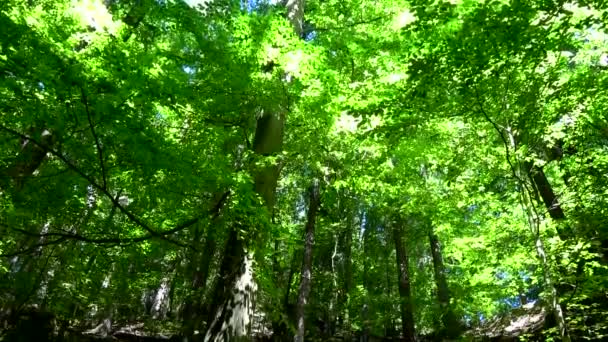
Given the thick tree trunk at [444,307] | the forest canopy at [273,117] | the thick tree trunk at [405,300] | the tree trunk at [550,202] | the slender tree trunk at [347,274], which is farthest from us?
the slender tree trunk at [347,274]

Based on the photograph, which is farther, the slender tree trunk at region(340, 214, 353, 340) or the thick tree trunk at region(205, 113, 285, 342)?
the slender tree trunk at region(340, 214, 353, 340)

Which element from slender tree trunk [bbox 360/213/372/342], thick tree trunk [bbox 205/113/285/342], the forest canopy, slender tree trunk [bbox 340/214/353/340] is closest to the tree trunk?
the forest canopy

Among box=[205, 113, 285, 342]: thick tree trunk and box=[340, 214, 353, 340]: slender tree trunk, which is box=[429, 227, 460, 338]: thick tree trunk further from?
box=[205, 113, 285, 342]: thick tree trunk

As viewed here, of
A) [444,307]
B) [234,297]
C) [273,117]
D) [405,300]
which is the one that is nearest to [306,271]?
[405,300]

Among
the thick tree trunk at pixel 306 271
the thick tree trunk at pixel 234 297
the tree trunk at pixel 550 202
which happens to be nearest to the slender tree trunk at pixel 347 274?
the thick tree trunk at pixel 306 271

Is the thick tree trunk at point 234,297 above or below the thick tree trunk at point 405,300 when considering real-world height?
below

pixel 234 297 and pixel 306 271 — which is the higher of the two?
pixel 306 271

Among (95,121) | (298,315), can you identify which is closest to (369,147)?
(95,121)

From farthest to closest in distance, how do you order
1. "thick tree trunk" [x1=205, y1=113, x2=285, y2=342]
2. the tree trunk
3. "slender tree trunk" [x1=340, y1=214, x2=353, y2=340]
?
"slender tree trunk" [x1=340, y1=214, x2=353, y2=340]
the tree trunk
"thick tree trunk" [x1=205, y1=113, x2=285, y2=342]

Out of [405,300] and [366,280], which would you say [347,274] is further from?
[405,300]

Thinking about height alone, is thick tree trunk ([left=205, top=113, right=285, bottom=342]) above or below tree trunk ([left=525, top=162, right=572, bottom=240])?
below

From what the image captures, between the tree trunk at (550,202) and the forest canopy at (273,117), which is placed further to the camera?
the tree trunk at (550,202)

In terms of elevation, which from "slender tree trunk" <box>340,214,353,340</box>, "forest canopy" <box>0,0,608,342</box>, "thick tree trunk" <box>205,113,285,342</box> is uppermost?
"slender tree trunk" <box>340,214,353,340</box>

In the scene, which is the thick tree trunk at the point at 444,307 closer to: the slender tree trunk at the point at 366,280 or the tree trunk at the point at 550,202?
the slender tree trunk at the point at 366,280
